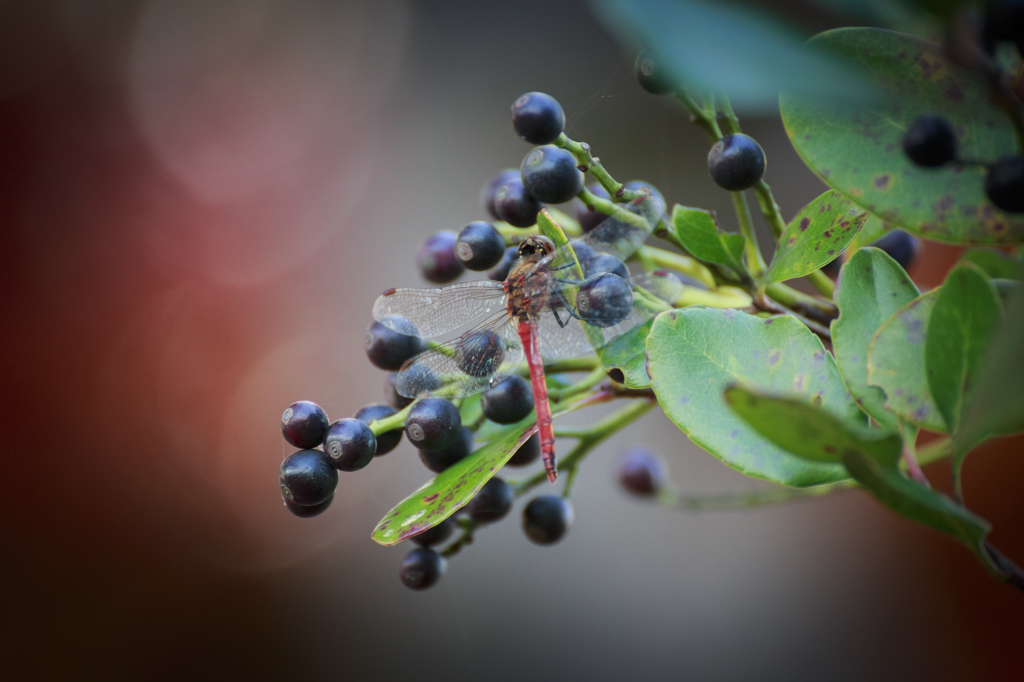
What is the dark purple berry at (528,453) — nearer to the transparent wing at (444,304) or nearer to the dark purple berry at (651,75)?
the transparent wing at (444,304)

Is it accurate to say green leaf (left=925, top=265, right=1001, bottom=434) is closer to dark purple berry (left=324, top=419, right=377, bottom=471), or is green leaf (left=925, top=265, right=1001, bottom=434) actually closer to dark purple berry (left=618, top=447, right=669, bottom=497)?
dark purple berry (left=324, top=419, right=377, bottom=471)

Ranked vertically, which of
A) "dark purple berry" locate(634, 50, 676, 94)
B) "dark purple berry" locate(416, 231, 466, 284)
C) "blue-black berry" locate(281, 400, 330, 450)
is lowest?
"blue-black berry" locate(281, 400, 330, 450)

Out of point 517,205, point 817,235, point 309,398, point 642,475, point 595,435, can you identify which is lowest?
point 642,475

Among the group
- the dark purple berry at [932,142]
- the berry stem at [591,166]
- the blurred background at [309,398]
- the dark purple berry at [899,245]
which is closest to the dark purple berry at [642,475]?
the dark purple berry at [899,245]

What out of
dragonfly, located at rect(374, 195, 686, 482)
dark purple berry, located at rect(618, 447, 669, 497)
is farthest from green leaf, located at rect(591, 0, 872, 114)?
dark purple berry, located at rect(618, 447, 669, 497)

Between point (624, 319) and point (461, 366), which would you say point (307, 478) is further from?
point (624, 319)

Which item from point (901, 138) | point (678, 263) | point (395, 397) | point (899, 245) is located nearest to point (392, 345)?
point (395, 397)
